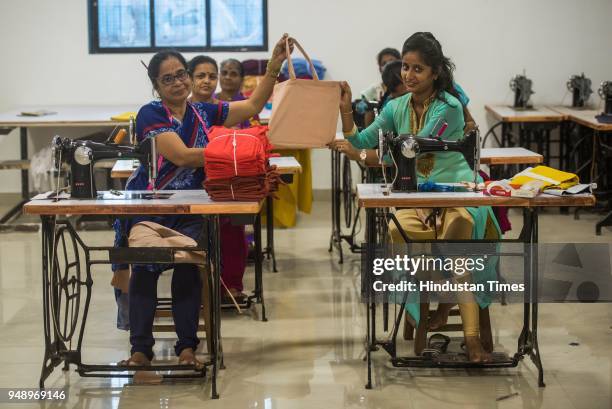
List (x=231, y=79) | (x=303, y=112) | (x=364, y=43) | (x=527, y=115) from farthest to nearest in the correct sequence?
(x=364, y=43), (x=527, y=115), (x=231, y=79), (x=303, y=112)

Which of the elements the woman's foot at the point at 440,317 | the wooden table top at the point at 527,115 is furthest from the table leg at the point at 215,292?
the wooden table top at the point at 527,115

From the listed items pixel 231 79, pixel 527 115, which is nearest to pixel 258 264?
pixel 231 79

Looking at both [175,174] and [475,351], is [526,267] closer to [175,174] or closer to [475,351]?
[475,351]

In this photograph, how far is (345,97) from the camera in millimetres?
4094

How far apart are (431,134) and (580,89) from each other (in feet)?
13.2

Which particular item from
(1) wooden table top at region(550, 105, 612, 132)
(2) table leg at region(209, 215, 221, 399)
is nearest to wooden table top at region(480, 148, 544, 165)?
(1) wooden table top at region(550, 105, 612, 132)

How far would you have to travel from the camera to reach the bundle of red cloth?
3.68 m

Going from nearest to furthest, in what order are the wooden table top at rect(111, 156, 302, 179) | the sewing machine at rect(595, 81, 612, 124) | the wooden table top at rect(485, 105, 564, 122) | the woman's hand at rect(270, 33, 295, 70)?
the woman's hand at rect(270, 33, 295, 70) → the wooden table top at rect(111, 156, 302, 179) → the sewing machine at rect(595, 81, 612, 124) → the wooden table top at rect(485, 105, 564, 122)

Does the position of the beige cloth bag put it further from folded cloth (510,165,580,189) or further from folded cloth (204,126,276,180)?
folded cloth (510,165,580,189)

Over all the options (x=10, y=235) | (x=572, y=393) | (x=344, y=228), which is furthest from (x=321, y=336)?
(x=10, y=235)

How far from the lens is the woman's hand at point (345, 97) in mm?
4062

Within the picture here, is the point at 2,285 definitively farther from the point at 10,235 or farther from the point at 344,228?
the point at 344,228

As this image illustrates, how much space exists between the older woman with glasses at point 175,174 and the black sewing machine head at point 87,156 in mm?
94

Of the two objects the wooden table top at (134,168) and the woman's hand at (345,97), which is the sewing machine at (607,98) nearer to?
the wooden table top at (134,168)
